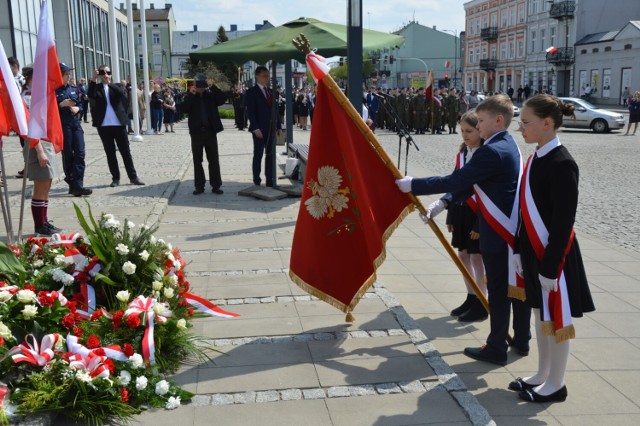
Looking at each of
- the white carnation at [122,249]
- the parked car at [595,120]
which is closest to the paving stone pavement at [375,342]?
the white carnation at [122,249]

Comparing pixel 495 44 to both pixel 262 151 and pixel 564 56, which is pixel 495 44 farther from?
pixel 262 151

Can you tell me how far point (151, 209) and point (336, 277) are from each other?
5.36 m

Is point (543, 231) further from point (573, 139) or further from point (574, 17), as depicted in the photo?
point (574, 17)

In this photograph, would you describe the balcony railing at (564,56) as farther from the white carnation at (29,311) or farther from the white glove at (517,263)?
the white carnation at (29,311)

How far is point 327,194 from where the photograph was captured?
475 centimetres

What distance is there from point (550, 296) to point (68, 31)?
43125mm

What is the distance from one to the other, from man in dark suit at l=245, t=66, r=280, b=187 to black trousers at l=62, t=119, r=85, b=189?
2757mm

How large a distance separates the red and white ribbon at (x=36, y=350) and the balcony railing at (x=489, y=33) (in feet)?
256

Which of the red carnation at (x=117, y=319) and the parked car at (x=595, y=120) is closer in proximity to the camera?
the red carnation at (x=117, y=319)

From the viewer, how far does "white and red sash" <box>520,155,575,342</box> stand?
365 centimetres

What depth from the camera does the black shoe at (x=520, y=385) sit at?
12.8 feet

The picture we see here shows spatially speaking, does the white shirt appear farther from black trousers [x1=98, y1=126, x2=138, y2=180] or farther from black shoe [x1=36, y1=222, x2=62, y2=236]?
black shoe [x1=36, y1=222, x2=62, y2=236]

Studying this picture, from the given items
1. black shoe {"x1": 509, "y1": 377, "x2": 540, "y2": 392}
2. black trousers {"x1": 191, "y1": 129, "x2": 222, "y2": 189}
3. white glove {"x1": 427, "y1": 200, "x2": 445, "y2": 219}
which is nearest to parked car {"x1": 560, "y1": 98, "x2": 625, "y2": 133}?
black trousers {"x1": 191, "y1": 129, "x2": 222, "y2": 189}

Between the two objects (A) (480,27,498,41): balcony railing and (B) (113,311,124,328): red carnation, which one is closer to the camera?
(B) (113,311,124,328): red carnation
